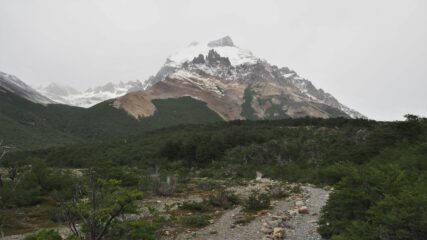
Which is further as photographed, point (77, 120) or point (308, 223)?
point (77, 120)

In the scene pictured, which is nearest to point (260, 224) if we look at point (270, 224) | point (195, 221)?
point (270, 224)

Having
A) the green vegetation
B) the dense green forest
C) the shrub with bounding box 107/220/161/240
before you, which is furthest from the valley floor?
the green vegetation

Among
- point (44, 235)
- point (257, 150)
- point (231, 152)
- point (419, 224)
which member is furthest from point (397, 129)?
point (44, 235)

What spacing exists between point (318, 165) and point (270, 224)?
26.2 meters

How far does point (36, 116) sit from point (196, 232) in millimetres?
145721

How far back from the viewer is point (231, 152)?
56.3 meters

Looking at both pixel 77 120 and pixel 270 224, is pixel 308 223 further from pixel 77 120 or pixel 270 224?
pixel 77 120

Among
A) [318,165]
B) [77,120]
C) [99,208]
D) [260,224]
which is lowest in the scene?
[260,224]

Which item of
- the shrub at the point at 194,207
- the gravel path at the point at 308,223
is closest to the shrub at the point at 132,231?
the gravel path at the point at 308,223

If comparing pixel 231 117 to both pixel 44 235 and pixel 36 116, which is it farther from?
pixel 44 235

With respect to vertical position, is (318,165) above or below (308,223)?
above

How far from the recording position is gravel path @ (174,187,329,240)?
1711 cm

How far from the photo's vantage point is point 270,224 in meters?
19.0

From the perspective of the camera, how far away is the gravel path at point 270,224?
56.1 ft
